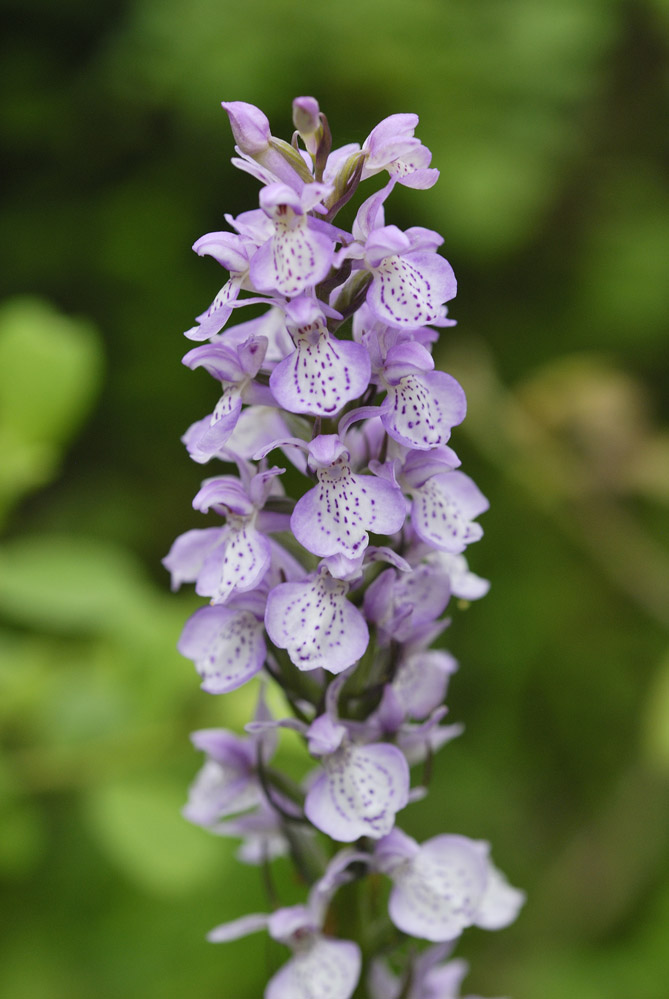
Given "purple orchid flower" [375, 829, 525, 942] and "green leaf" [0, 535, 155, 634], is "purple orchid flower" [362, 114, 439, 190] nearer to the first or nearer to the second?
"purple orchid flower" [375, 829, 525, 942]

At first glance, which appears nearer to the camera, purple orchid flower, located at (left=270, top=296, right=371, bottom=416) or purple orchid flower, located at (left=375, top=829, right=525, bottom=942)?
purple orchid flower, located at (left=270, top=296, right=371, bottom=416)

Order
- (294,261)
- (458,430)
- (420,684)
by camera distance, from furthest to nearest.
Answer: (458,430), (420,684), (294,261)

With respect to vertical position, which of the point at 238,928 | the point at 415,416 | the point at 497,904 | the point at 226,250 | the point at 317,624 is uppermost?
the point at 226,250

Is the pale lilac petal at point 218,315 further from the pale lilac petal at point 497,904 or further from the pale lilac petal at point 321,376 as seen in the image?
the pale lilac petal at point 497,904

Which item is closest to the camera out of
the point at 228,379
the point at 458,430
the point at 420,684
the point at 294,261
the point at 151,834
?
the point at 294,261

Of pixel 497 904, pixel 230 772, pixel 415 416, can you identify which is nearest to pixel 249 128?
pixel 415 416

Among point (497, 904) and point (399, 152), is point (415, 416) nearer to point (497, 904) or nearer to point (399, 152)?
point (399, 152)

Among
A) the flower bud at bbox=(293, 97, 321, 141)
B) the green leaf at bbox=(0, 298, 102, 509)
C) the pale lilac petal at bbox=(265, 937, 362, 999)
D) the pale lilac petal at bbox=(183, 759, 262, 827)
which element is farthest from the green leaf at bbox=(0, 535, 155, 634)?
the flower bud at bbox=(293, 97, 321, 141)
